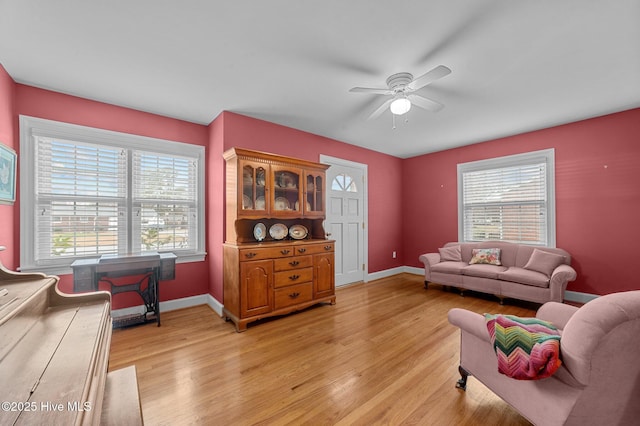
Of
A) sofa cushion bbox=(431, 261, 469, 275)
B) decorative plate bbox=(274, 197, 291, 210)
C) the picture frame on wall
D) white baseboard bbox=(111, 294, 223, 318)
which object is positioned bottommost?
white baseboard bbox=(111, 294, 223, 318)

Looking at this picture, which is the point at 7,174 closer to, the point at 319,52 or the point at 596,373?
the point at 319,52

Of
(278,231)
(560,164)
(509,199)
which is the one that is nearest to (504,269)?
(509,199)

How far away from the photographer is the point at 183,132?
11.4 feet

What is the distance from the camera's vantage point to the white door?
4504 millimetres

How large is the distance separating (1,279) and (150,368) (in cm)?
118

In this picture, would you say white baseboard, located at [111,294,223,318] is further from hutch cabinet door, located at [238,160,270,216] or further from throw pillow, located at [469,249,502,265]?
throw pillow, located at [469,249,502,265]

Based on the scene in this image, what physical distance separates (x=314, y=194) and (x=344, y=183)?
3.61 ft

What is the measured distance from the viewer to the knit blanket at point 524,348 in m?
1.18

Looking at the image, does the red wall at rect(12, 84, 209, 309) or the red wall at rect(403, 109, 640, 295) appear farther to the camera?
the red wall at rect(403, 109, 640, 295)

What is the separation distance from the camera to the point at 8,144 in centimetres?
239

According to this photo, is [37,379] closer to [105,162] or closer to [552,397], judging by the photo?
[552,397]

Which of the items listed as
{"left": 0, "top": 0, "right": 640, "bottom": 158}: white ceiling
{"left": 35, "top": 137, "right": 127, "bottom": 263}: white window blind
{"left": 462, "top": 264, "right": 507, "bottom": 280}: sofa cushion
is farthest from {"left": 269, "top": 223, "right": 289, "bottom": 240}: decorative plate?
{"left": 462, "top": 264, "right": 507, "bottom": 280}: sofa cushion

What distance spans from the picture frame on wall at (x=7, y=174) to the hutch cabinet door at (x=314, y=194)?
9.28 ft

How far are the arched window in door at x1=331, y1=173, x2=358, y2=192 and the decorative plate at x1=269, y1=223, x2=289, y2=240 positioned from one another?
1.36 meters
